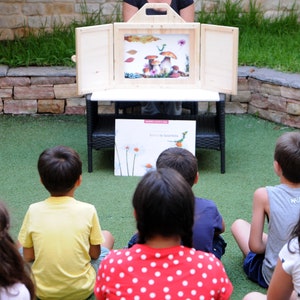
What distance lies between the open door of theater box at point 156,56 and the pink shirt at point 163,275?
2.87 m

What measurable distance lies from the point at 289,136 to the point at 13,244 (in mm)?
1362

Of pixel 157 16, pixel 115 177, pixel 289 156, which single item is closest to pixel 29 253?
pixel 289 156

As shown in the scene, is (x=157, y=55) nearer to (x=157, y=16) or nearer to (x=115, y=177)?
(x=157, y=16)

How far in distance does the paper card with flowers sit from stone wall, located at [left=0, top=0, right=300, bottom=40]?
2.61m

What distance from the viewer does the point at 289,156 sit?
9.95 ft

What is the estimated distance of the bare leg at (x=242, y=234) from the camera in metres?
3.55

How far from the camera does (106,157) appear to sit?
212 inches

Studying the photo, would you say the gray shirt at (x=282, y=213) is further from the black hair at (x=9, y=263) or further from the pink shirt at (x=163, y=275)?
the black hair at (x=9, y=263)

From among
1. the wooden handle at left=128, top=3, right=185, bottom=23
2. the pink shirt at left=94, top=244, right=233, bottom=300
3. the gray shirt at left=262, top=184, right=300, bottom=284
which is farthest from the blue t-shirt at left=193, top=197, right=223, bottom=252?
the wooden handle at left=128, top=3, right=185, bottom=23

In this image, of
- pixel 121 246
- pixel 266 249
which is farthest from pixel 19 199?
pixel 266 249

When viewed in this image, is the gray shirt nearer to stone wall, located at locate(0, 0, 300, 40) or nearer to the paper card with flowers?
the paper card with flowers

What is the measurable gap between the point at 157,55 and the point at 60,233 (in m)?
2.39

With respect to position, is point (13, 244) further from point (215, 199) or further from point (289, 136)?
point (215, 199)

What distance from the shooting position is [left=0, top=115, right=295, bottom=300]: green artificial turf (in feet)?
13.8
